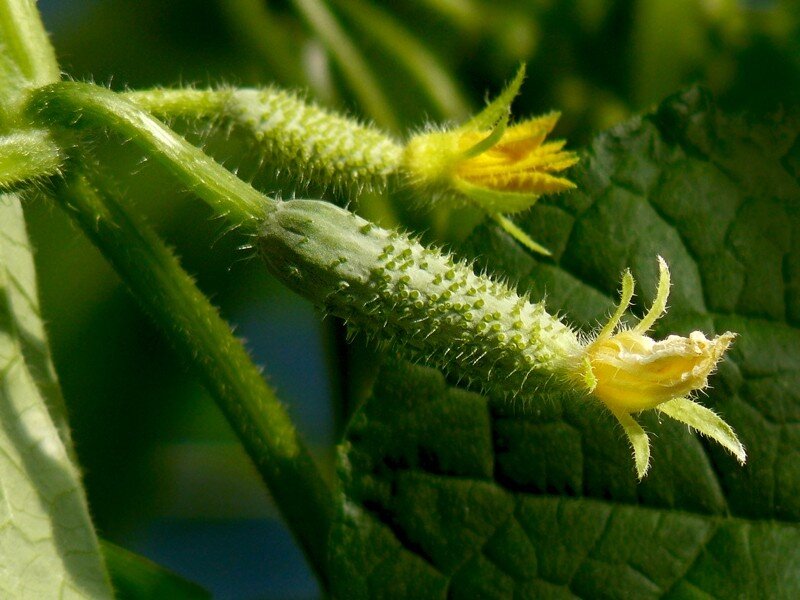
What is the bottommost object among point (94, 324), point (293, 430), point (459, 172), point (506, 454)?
point (94, 324)

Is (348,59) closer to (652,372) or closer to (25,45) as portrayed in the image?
(25,45)

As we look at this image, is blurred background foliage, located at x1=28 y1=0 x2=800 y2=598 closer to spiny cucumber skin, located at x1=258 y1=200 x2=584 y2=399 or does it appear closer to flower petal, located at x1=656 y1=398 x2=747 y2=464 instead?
spiny cucumber skin, located at x1=258 y1=200 x2=584 y2=399

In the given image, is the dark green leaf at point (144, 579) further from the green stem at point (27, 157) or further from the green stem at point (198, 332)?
the green stem at point (27, 157)

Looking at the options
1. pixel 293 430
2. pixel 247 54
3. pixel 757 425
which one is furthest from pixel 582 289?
pixel 247 54

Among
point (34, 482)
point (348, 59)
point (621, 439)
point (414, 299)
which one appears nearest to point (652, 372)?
point (414, 299)

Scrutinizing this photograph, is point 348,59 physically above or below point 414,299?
above

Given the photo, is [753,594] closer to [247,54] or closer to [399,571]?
[399,571]
